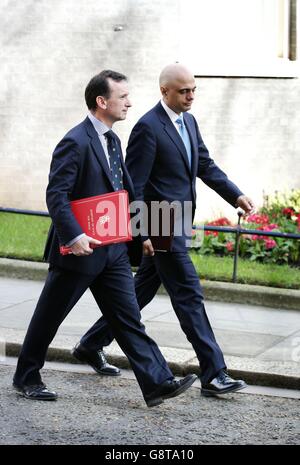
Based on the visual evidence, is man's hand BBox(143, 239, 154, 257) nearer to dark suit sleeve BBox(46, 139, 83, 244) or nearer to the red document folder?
the red document folder

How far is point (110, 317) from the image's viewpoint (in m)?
6.85

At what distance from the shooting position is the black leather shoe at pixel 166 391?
6.70 metres

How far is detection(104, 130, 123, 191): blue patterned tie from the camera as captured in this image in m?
6.85

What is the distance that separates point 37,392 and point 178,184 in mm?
1493

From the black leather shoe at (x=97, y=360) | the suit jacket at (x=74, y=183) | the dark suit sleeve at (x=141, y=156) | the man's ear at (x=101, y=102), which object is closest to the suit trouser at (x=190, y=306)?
the dark suit sleeve at (x=141, y=156)

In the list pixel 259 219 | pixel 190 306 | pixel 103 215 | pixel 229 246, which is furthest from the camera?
pixel 259 219

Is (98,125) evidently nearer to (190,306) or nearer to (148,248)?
(148,248)

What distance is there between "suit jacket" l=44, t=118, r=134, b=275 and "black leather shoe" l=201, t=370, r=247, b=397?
0.99 metres

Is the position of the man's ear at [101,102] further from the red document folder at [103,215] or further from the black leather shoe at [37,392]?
the black leather shoe at [37,392]

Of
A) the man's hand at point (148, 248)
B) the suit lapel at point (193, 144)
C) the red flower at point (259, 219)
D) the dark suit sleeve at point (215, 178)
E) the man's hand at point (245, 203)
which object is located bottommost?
the red flower at point (259, 219)

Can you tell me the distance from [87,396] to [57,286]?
0.74 m

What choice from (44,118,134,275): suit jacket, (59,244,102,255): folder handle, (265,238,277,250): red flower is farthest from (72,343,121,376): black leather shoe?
(265,238,277,250): red flower

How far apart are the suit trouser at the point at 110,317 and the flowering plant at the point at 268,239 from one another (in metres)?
4.03

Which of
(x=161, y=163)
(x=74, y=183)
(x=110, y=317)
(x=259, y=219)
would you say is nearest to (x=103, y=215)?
(x=74, y=183)
